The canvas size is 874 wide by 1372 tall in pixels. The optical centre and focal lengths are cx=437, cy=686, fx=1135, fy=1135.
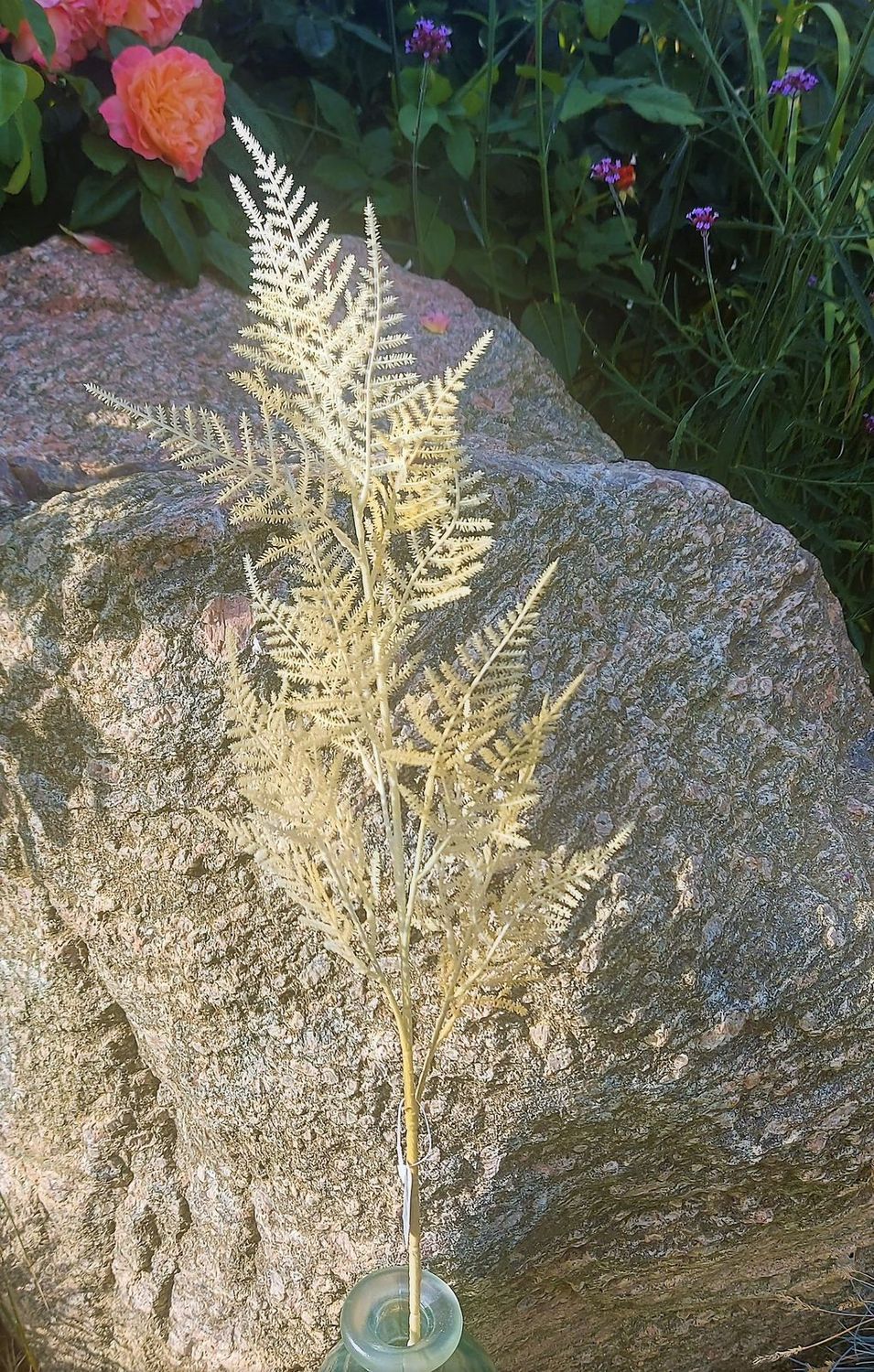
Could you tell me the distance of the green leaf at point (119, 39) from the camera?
130 cm

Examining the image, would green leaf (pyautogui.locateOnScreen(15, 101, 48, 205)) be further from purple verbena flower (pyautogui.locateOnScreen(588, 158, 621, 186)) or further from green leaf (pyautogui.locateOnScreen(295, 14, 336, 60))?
purple verbena flower (pyautogui.locateOnScreen(588, 158, 621, 186))

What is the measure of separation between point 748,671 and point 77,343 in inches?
31.6

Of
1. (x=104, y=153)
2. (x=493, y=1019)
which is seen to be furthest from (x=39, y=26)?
(x=493, y=1019)

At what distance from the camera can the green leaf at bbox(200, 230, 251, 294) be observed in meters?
1.35

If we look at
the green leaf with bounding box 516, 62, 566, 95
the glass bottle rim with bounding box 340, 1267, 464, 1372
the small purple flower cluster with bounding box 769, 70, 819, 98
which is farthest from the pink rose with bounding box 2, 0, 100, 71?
the glass bottle rim with bounding box 340, 1267, 464, 1372

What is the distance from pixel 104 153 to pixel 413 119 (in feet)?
1.35

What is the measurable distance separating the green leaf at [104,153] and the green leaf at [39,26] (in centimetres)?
10

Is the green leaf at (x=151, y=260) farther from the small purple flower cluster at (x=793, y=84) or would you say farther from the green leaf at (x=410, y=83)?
the small purple flower cluster at (x=793, y=84)

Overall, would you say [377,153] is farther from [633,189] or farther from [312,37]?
[633,189]

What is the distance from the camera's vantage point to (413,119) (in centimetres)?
148

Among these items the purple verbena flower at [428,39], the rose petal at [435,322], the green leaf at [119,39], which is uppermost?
the green leaf at [119,39]

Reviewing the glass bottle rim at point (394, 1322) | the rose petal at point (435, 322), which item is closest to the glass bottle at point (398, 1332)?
the glass bottle rim at point (394, 1322)

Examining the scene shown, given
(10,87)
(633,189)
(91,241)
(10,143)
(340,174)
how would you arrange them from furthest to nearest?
(633,189), (340,174), (91,241), (10,143), (10,87)

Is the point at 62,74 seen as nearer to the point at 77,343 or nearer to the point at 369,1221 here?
the point at 77,343
